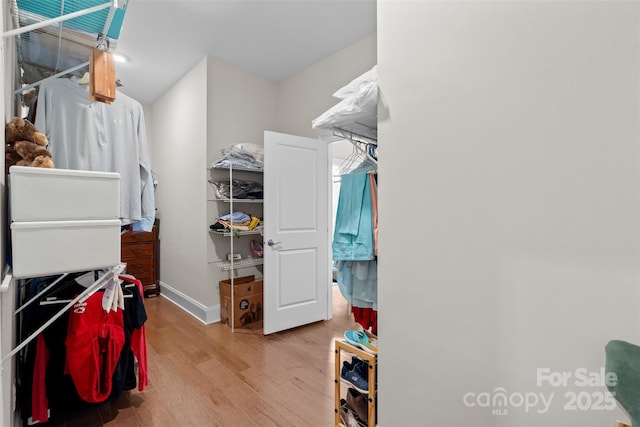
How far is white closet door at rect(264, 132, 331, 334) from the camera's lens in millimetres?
2873

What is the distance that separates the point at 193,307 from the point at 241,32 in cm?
289

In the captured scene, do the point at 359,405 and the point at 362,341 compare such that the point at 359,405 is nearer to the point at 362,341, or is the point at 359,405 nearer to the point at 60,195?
the point at 362,341

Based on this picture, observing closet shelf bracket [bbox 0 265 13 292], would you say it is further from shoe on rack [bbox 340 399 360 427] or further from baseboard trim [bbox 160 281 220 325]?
baseboard trim [bbox 160 281 220 325]

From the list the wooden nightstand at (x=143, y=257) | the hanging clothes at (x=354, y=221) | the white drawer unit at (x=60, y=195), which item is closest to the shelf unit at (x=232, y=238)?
the wooden nightstand at (x=143, y=257)

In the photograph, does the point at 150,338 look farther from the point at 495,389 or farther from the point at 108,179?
the point at 495,389

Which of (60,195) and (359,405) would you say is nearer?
(60,195)

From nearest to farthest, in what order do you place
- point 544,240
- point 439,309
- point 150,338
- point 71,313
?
point 544,240 < point 439,309 < point 71,313 < point 150,338

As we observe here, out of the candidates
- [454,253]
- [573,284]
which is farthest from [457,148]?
[573,284]

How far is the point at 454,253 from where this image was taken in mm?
1078

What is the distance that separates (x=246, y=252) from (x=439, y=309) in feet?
8.86

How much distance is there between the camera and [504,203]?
3.15 ft

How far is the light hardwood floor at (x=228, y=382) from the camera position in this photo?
1.73 meters

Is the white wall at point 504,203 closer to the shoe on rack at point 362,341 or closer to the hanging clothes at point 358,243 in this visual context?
the shoe on rack at point 362,341

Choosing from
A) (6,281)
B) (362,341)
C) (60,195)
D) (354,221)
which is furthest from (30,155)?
(362,341)
